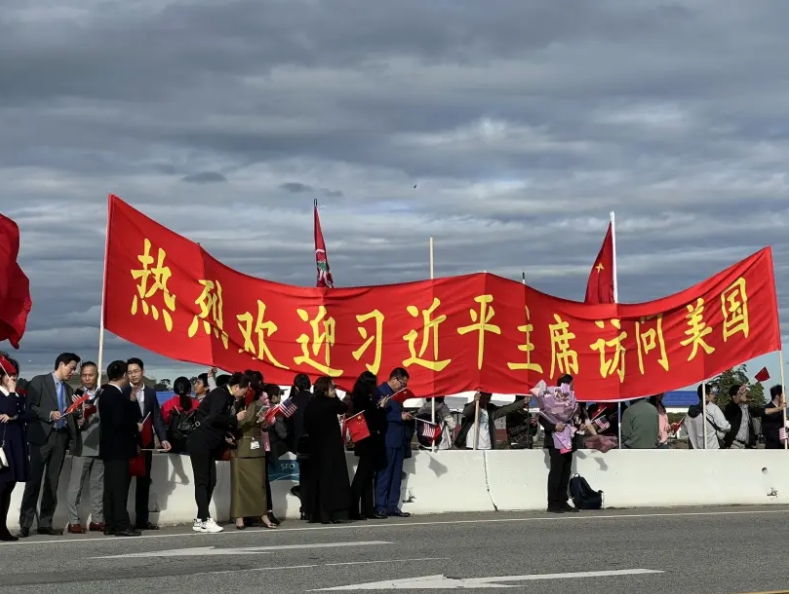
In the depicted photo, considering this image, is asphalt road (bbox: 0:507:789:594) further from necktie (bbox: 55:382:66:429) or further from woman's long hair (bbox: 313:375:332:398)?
woman's long hair (bbox: 313:375:332:398)

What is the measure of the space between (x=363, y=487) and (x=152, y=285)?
3640 mm

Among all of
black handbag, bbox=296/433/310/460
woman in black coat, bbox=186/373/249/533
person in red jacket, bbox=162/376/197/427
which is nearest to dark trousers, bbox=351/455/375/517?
black handbag, bbox=296/433/310/460

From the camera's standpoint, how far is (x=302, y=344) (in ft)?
62.7

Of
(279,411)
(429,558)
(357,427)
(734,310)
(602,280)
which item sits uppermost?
(602,280)

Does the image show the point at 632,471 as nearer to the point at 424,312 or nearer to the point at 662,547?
the point at 424,312

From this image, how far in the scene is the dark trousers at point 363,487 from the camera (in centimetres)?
1742

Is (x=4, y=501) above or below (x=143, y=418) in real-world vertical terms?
below

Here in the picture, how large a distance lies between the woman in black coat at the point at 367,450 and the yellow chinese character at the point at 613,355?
15.0ft

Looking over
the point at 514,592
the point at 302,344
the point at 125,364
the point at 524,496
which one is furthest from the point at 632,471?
the point at 514,592

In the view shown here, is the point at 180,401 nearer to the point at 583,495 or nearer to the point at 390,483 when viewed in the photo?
the point at 390,483

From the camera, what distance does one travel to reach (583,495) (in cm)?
1888

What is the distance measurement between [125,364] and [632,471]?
7.95 meters

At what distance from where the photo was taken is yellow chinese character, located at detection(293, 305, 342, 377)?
19.1 metres

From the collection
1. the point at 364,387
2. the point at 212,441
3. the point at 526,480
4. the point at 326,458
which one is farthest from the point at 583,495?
the point at 212,441
